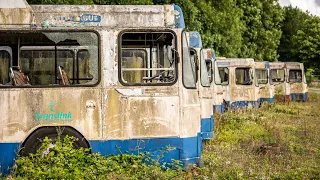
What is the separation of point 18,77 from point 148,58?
2.64m

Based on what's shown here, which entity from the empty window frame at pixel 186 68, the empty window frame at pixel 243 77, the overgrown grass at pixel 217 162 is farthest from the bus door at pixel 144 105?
the empty window frame at pixel 243 77

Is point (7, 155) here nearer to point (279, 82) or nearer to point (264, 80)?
point (264, 80)

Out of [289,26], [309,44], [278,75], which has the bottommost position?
[278,75]

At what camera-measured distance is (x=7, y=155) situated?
31.2 ft

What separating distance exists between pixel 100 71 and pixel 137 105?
80 cm

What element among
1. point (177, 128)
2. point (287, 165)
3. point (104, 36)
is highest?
point (104, 36)

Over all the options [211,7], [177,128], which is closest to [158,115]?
[177,128]

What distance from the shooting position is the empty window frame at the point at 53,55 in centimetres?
973

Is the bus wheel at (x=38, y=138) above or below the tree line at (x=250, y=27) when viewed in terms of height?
below

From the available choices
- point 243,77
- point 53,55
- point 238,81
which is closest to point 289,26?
point 243,77

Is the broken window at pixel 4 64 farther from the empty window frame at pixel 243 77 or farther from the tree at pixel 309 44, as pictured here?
the tree at pixel 309 44

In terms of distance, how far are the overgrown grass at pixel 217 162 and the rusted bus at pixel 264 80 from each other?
13963 millimetres

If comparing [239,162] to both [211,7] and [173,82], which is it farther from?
[211,7]

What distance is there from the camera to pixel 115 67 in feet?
31.8
